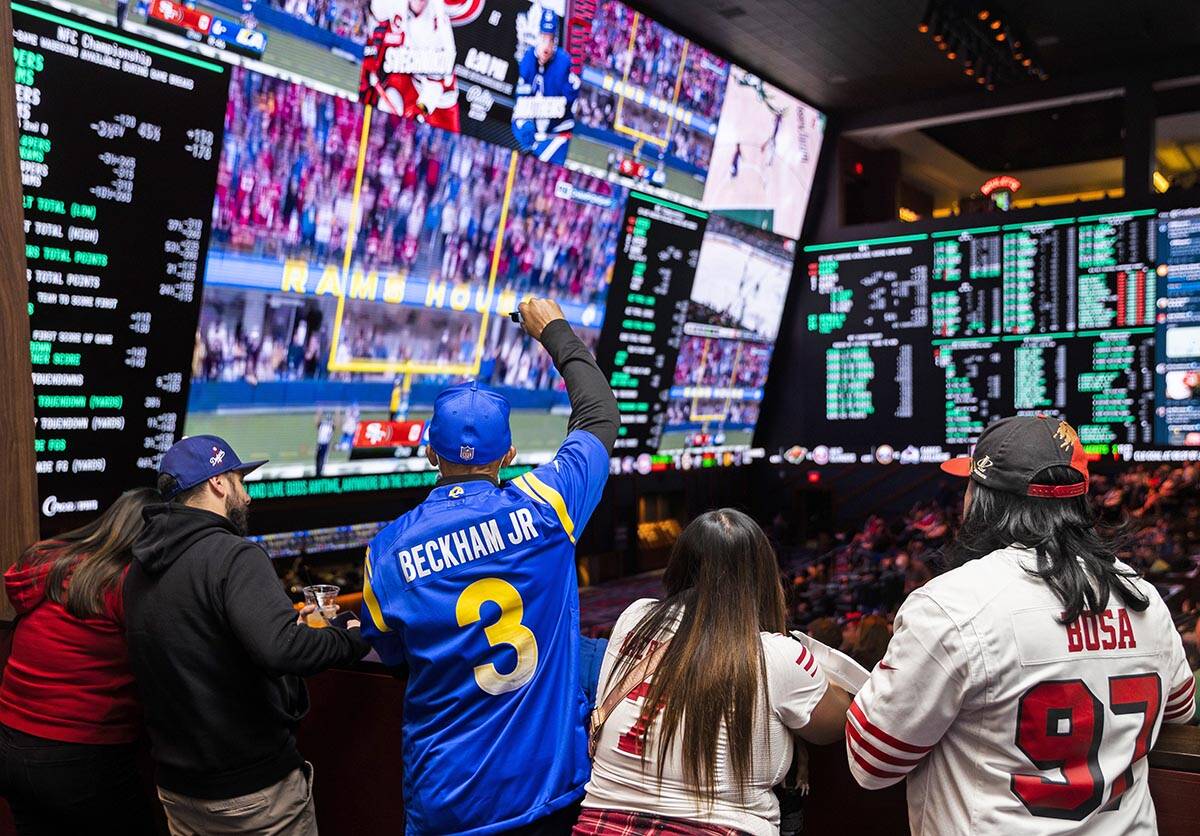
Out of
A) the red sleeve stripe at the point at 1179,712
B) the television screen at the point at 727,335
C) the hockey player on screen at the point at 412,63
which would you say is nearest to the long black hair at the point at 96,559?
the red sleeve stripe at the point at 1179,712

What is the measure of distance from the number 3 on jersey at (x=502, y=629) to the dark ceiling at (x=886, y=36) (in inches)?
188

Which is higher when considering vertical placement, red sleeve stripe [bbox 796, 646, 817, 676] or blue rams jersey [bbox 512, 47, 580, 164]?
blue rams jersey [bbox 512, 47, 580, 164]

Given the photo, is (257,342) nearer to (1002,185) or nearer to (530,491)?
(530,491)

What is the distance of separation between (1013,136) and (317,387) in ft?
21.3

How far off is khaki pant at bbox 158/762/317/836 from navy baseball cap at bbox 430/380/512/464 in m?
0.81

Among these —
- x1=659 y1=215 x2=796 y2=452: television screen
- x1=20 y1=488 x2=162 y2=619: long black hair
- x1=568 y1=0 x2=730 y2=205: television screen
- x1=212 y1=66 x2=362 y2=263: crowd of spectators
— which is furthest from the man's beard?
x1=659 y1=215 x2=796 y2=452: television screen

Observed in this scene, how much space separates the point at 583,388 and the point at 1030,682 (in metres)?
0.96

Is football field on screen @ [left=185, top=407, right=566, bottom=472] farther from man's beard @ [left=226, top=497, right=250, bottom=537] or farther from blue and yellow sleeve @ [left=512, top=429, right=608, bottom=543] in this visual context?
blue and yellow sleeve @ [left=512, top=429, right=608, bottom=543]

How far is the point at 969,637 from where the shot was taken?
147cm

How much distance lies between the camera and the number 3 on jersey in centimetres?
178

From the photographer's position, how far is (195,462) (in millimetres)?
2158

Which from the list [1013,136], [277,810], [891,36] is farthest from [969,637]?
[1013,136]

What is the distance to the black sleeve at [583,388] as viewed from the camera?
2.01 m

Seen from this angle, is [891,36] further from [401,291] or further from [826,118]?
[401,291]
